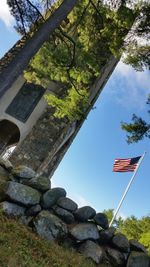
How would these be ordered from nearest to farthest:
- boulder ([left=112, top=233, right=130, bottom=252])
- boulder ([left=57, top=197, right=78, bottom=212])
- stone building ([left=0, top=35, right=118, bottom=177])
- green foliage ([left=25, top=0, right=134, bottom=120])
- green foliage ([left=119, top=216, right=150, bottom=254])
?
1. boulder ([left=112, top=233, right=130, bottom=252])
2. boulder ([left=57, top=197, right=78, bottom=212])
3. green foliage ([left=25, top=0, right=134, bottom=120])
4. stone building ([left=0, top=35, right=118, bottom=177])
5. green foliage ([left=119, top=216, right=150, bottom=254])

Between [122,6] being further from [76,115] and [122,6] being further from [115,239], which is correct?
[115,239]

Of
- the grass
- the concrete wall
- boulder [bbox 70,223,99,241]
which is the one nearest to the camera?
the grass

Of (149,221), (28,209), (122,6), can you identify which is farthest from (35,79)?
(149,221)

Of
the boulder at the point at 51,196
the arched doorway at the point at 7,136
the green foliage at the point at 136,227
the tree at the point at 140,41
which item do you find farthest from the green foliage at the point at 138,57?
the green foliage at the point at 136,227

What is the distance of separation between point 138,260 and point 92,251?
1.78 meters

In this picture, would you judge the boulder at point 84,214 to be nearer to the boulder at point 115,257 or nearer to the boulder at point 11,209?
the boulder at point 115,257

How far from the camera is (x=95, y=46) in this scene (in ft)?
49.7

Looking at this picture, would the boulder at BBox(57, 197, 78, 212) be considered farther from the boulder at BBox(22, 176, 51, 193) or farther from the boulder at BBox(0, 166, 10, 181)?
the boulder at BBox(0, 166, 10, 181)

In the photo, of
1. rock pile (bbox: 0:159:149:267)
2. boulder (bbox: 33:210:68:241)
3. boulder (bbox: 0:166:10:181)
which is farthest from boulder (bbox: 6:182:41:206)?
boulder (bbox: 0:166:10:181)

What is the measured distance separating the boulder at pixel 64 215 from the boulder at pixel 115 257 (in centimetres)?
173

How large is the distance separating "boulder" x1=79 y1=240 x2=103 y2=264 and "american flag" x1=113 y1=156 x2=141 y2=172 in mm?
8070

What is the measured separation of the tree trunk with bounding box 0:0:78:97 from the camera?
9.03 m

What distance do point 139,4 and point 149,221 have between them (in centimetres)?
3113

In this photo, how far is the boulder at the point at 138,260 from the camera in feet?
40.3
